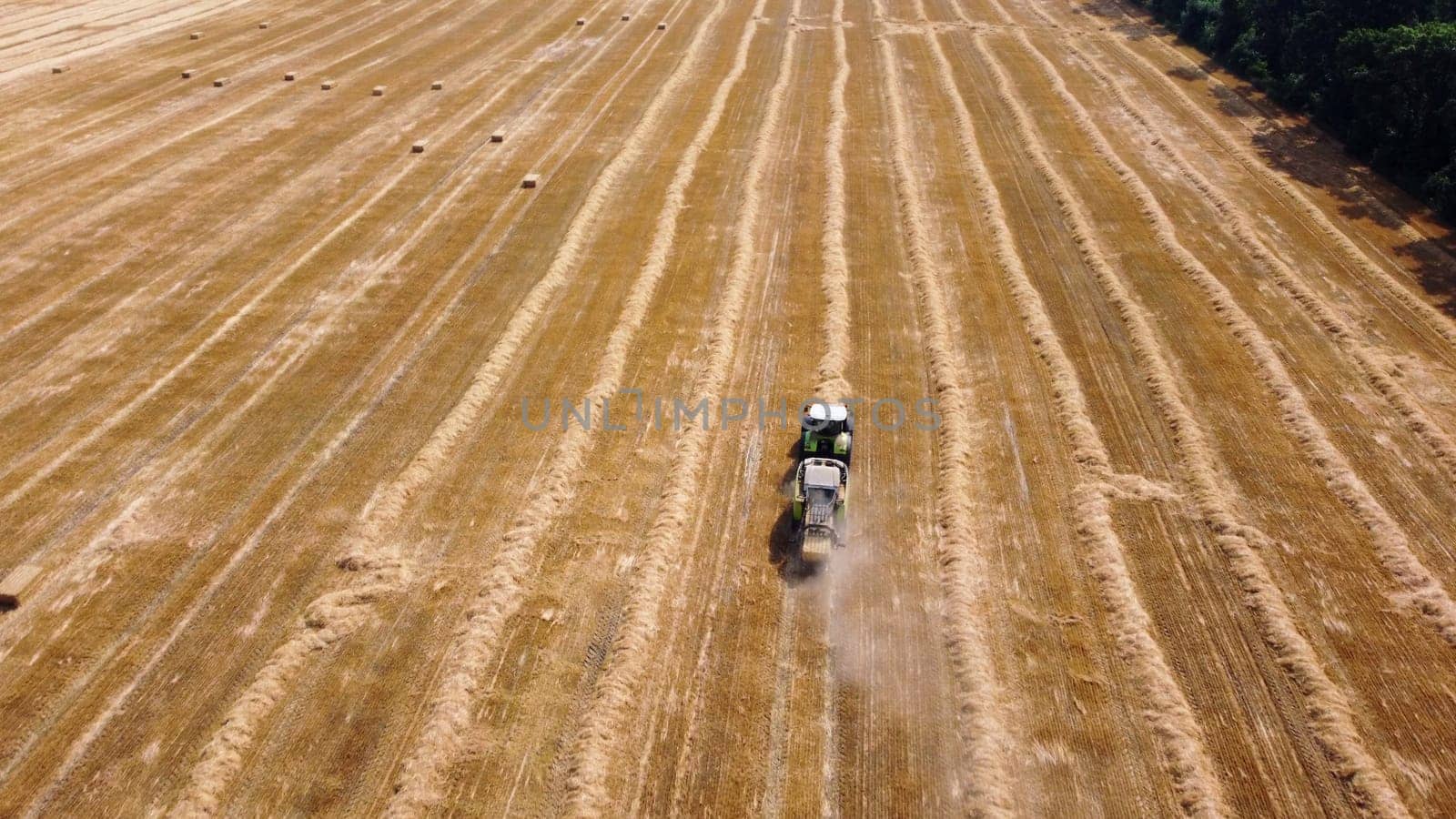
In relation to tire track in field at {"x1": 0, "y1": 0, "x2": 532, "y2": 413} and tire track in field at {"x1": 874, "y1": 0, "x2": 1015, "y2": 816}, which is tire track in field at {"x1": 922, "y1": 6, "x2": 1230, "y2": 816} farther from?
tire track in field at {"x1": 0, "y1": 0, "x2": 532, "y2": 413}

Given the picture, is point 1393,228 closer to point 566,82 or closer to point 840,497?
point 840,497

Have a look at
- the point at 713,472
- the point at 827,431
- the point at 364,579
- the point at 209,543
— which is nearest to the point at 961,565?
the point at 827,431

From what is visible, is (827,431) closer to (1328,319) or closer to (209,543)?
(209,543)

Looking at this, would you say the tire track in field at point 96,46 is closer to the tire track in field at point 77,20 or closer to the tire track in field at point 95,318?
the tire track in field at point 77,20

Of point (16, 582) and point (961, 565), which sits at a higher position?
point (16, 582)

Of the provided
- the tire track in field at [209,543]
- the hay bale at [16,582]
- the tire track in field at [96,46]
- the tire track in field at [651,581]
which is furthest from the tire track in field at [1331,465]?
the tire track in field at [96,46]

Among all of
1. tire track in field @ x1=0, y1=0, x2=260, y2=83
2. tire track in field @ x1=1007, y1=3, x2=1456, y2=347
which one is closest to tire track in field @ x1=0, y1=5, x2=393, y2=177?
tire track in field @ x1=0, y1=0, x2=260, y2=83

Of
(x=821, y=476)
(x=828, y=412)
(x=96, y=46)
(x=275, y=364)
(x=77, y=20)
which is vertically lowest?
(x=275, y=364)

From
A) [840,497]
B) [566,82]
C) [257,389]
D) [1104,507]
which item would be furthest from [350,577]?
[566,82]
